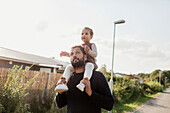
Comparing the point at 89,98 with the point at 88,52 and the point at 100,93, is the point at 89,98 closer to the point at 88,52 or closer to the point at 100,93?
the point at 100,93

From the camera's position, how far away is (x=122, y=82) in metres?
13.8

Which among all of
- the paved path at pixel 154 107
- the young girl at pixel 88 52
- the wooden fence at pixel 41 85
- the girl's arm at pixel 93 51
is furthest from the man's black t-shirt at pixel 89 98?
the paved path at pixel 154 107

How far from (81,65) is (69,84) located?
0.90 feet

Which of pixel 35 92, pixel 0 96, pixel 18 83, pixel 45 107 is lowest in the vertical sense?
pixel 45 107

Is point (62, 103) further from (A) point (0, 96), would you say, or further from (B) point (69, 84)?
(A) point (0, 96)

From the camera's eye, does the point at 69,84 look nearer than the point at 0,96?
Yes

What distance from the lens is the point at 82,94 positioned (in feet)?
5.43

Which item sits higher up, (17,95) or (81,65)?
(81,65)

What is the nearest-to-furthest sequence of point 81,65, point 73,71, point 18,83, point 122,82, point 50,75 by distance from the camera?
1. point 81,65
2. point 73,71
3. point 18,83
4. point 50,75
5. point 122,82

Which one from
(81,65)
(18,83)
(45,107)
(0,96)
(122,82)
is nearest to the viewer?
(81,65)

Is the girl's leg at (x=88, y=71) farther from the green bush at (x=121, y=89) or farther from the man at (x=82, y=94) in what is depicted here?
the green bush at (x=121, y=89)

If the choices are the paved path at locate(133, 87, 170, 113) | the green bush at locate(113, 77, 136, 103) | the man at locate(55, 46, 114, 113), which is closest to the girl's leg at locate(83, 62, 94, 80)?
the man at locate(55, 46, 114, 113)

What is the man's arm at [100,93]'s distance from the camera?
1.50m

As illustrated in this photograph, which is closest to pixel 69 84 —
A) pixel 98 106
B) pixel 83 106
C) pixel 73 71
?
pixel 73 71
